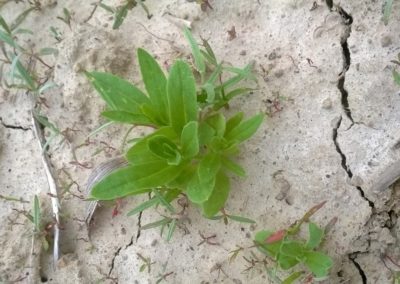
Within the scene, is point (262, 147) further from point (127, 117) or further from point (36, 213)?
point (36, 213)

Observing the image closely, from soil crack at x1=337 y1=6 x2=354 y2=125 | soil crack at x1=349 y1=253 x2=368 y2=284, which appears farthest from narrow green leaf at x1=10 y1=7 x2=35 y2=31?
soil crack at x1=349 y1=253 x2=368 y2=284

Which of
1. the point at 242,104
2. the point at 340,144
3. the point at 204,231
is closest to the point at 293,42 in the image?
the point at 242,104

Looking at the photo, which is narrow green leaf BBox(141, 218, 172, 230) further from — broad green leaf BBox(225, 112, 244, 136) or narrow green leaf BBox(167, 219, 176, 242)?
broad green leaf BBox(225, 112, 244, 136)

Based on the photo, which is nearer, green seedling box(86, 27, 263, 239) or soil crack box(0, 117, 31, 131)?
green seedling box(86, 27, 263, 239)

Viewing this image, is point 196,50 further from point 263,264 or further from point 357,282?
point 357,282

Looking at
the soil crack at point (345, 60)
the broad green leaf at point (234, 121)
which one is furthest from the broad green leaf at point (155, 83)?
the soil crack at point (345, 60)

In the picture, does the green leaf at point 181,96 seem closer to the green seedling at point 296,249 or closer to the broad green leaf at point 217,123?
the broad green leaf at point 217,123
